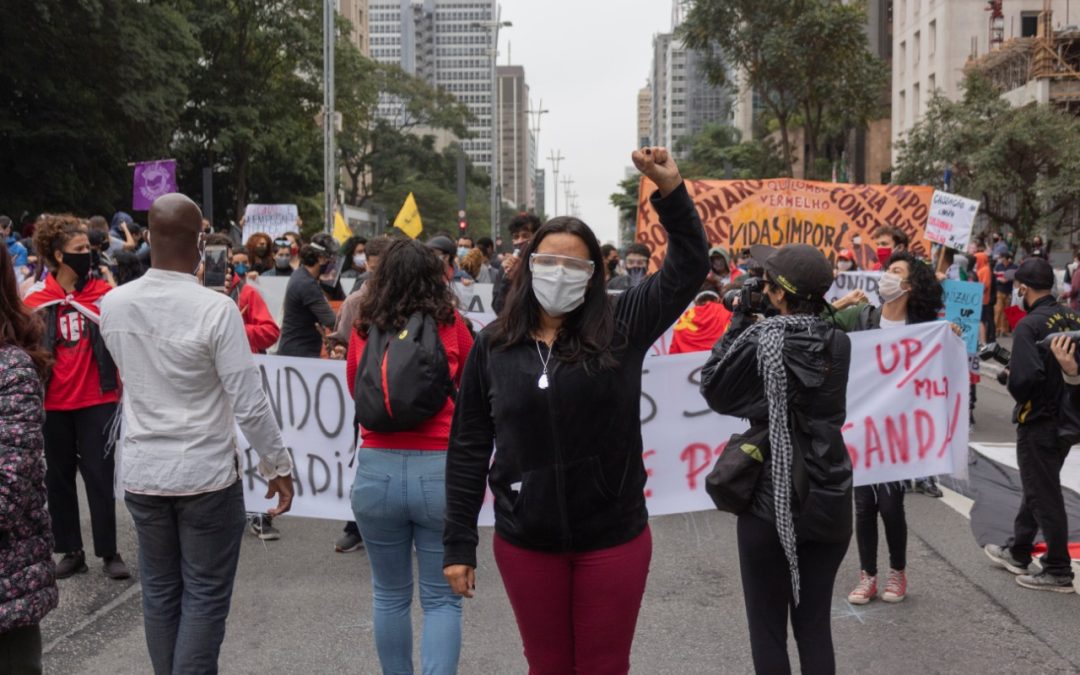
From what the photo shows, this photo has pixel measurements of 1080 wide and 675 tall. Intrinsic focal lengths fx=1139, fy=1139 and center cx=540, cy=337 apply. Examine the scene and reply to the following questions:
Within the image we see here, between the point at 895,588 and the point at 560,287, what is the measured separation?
3.39 meters

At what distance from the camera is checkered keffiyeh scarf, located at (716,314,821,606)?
3674mm

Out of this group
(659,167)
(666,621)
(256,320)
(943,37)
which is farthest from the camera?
(943,37)

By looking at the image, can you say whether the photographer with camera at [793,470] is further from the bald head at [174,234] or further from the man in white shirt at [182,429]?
the bald head at [174,234]

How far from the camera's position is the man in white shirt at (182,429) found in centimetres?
383

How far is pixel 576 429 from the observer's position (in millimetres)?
3197

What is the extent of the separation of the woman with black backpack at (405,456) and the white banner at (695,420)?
7.93 ft

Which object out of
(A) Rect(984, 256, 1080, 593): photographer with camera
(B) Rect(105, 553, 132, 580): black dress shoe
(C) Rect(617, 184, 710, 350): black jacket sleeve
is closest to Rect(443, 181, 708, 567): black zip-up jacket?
(C) Rect(617, 184, 710, 350): black jacket sleeve

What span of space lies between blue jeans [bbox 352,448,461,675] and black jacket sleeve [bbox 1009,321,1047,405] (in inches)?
130

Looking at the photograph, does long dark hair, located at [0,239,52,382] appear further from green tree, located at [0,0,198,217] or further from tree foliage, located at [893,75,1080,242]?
tree foliage, located at [893,75,1080,242]

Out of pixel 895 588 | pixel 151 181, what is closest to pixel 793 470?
pixel 895 588

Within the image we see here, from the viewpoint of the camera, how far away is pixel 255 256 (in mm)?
11055

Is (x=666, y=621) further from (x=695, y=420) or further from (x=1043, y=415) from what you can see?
(x=1043, y=415)

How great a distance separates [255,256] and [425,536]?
7.44 metres

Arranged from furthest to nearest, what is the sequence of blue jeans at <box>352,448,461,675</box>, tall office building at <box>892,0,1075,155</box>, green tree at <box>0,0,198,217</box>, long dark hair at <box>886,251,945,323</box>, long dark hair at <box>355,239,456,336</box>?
1. tall office building at <box>892,0,1075,155</box>
2. green tree at <box>0,0,198,217</box>
3. long dark hair at <box>886,251,945,323</box>
4. long dark hair at <box>355,239,456,336</box>
5. blue jeans at <box>352,448,461,675</box>
